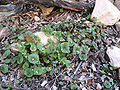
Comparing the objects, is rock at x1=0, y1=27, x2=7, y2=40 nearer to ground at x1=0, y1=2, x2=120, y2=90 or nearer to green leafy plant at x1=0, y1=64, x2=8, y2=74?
ground at x1=0, y1=2, x2=120, y2=90

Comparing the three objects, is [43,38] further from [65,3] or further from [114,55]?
[114,55]

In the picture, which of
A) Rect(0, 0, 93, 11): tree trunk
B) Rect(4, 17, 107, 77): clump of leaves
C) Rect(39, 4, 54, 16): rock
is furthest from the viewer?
Rect(39, 4, 54, 16): rock

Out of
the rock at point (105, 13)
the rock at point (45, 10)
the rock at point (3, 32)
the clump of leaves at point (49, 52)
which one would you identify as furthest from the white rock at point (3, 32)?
the rock at point (105, 13)

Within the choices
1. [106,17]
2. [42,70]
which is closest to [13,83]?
[42,70]

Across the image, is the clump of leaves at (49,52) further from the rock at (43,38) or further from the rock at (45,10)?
the rock at (45,10)

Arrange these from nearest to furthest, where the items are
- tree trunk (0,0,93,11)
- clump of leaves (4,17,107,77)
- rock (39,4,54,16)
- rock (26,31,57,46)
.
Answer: clump of leaves (4,17,107,77), rock (26,31,57,46), tree trunk (0,0,93,11), rock (39,4,54,16)

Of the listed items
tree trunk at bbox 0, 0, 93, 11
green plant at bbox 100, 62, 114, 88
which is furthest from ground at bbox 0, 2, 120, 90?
tree trunk at bbox 0, 0, 93, 11

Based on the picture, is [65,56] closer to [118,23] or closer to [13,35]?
[13,35]
